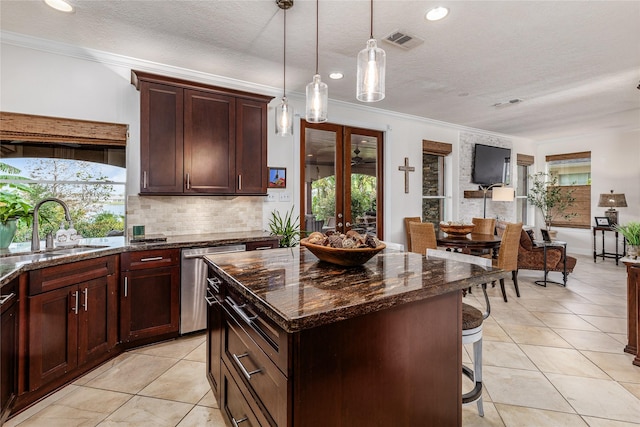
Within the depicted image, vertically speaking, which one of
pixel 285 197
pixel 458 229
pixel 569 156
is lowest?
pixel 458 229

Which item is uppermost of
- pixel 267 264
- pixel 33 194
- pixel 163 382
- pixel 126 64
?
pixel 126 64

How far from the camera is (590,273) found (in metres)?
5.59

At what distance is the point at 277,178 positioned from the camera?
419cm

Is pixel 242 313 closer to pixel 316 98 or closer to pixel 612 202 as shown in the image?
pixel 316 98

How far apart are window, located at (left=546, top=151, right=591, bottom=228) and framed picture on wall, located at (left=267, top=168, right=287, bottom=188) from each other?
7.03 metres

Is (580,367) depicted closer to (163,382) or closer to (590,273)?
(163,382)


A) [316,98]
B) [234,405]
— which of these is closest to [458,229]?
[316,98]

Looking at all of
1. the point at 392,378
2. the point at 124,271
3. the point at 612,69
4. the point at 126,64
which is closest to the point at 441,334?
the point at 392,378

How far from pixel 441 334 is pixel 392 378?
33cm

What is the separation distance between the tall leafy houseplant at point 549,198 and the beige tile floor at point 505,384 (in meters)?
4.87

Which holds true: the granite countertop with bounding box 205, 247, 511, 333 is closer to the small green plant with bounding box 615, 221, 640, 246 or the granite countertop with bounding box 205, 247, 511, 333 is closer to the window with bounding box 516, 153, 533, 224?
the small green plant with bounding box 615, 221, 640, 246

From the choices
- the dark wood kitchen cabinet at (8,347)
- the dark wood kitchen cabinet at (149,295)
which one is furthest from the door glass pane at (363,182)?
the dark wood kitchen cabinet at (8,347)

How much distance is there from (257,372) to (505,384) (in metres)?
1.97

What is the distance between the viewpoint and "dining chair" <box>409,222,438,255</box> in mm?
4189
